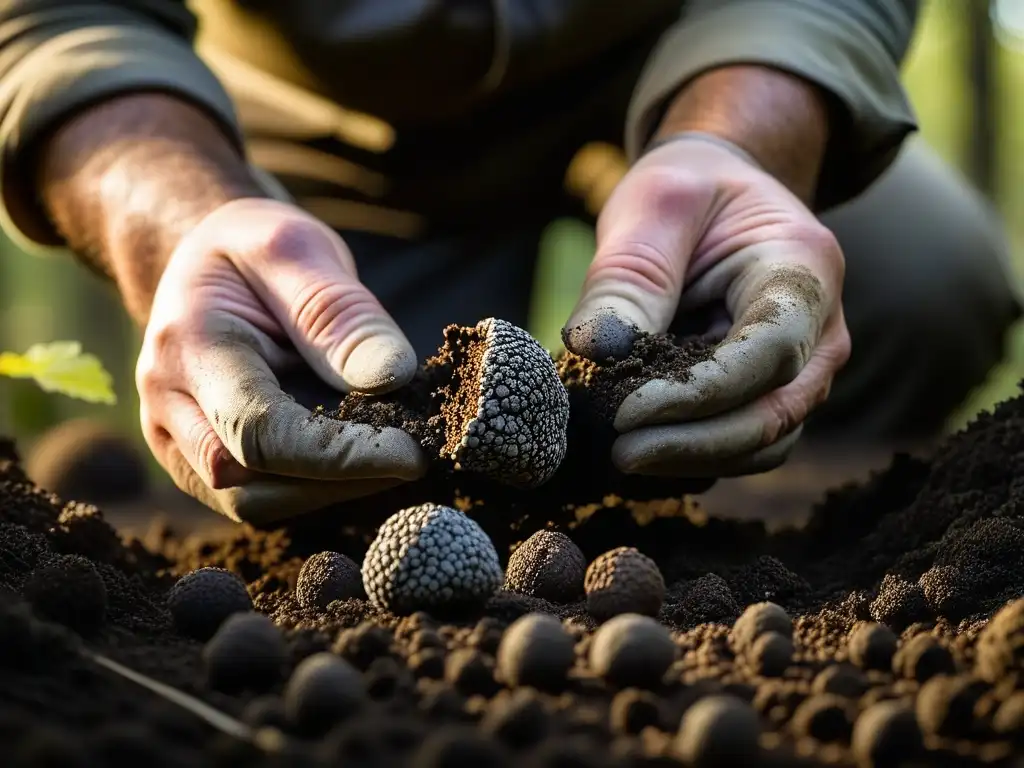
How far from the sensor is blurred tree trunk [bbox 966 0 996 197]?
7434mm

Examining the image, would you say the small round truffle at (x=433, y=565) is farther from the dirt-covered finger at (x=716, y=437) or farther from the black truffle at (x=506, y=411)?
the dirt-covered finger at (x=716, y=437)

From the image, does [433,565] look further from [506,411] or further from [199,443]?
[199,443]

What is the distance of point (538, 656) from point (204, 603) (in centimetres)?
53

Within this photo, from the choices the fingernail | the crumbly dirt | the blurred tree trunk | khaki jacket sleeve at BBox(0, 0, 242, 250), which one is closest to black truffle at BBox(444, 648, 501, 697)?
the crumbly dirt

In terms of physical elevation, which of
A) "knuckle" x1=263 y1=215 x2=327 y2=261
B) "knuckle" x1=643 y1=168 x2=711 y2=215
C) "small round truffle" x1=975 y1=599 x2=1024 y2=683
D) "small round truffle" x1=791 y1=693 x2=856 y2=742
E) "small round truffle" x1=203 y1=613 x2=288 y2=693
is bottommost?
"small round truffle" x1=203 y1=613 x2=288 y2=693

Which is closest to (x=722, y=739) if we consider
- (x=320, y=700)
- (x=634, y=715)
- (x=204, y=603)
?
(x=634, y=715)

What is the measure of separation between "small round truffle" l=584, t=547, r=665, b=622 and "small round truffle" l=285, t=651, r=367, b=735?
0.48 metres

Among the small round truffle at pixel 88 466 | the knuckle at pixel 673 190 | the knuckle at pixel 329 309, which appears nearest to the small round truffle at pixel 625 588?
the knuckle at pixel 329 309

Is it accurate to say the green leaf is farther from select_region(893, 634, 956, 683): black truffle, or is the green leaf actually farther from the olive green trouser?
the olive green trouser

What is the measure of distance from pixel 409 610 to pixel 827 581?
80cm

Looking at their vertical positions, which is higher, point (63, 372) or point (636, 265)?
point (636, 265)

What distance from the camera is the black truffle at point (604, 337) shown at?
1.71 m

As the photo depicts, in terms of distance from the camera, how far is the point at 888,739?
1.00m

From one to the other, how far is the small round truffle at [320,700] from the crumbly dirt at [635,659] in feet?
0.05
